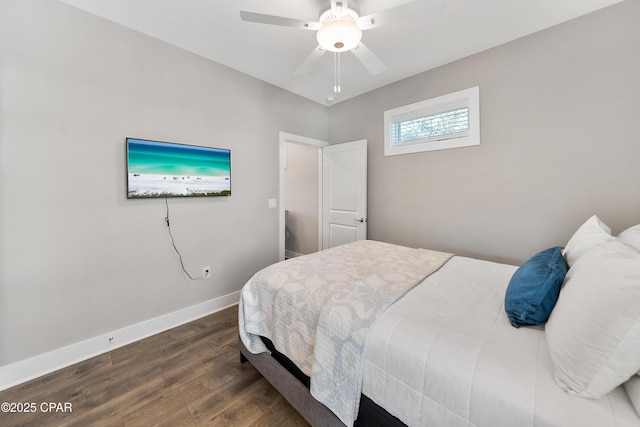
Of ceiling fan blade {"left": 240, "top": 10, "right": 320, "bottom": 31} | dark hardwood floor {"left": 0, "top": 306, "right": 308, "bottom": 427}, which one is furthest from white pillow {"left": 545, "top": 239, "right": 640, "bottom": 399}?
ceiling fan blade {"left": 240, "top": 10, "right": 320, "bottom": 31}

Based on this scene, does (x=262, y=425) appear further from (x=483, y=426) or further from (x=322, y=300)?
(x=483, y=426)

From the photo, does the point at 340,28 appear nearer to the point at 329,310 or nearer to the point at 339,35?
the point at 339,35

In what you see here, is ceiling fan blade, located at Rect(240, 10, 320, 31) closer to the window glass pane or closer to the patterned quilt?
the patterned quilt

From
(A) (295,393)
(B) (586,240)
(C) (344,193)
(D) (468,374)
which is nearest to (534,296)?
(D) (468,374)

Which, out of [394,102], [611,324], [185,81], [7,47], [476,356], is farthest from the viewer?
[394,102]

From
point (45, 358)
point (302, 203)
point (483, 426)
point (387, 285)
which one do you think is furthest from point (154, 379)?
point (302, 203)

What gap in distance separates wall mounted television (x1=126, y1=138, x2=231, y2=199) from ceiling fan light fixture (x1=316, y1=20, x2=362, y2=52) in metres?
1.57

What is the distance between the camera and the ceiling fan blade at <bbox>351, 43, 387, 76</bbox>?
5.76ft

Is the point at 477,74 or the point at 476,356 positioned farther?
the point at 477,74

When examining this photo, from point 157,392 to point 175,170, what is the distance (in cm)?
180

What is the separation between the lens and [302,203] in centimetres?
439

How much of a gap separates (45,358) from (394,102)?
13.6 feet

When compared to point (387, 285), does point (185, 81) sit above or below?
above

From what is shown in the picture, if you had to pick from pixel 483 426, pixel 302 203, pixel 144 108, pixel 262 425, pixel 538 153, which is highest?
pixel 144 108
